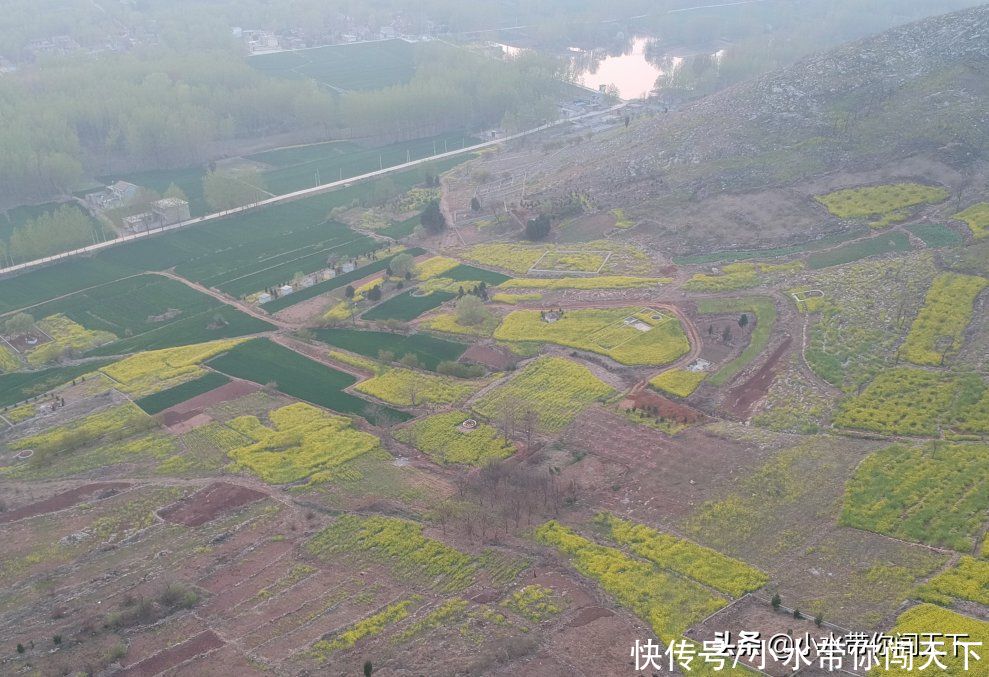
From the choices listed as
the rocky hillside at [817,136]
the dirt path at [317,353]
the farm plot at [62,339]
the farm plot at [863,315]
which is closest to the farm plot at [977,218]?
the rocky hillside at [817,136]

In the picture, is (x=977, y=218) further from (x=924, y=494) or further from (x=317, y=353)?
(x=317, y=353)

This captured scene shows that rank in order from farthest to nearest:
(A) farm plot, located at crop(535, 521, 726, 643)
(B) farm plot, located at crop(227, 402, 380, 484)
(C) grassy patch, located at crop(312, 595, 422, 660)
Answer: (B) farm plot, located at crop(227, 402, 380, 484) < (C) grassy patch, located at crop(312, 595, 422, 660) < (A) farm plot, located at crop(535, 521, 726, 643)

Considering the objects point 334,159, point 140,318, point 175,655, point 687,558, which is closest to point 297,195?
point 334,159

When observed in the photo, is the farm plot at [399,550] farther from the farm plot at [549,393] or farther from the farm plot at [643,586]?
the farm plot at [549,393]

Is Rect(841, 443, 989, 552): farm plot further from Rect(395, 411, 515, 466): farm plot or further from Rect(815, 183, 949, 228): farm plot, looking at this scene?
Rect(815, 183, 949, 228): farm plot

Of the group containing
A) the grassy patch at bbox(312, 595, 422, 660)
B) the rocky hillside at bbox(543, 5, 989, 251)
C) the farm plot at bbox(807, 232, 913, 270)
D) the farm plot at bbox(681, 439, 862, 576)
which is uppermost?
the rocky hillside at bbox(543, 5, 989, 251)

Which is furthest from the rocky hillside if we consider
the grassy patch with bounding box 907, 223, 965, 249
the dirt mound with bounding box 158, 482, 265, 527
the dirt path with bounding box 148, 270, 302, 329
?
the dirt mound with bounding box 158, 482, 265, 527
